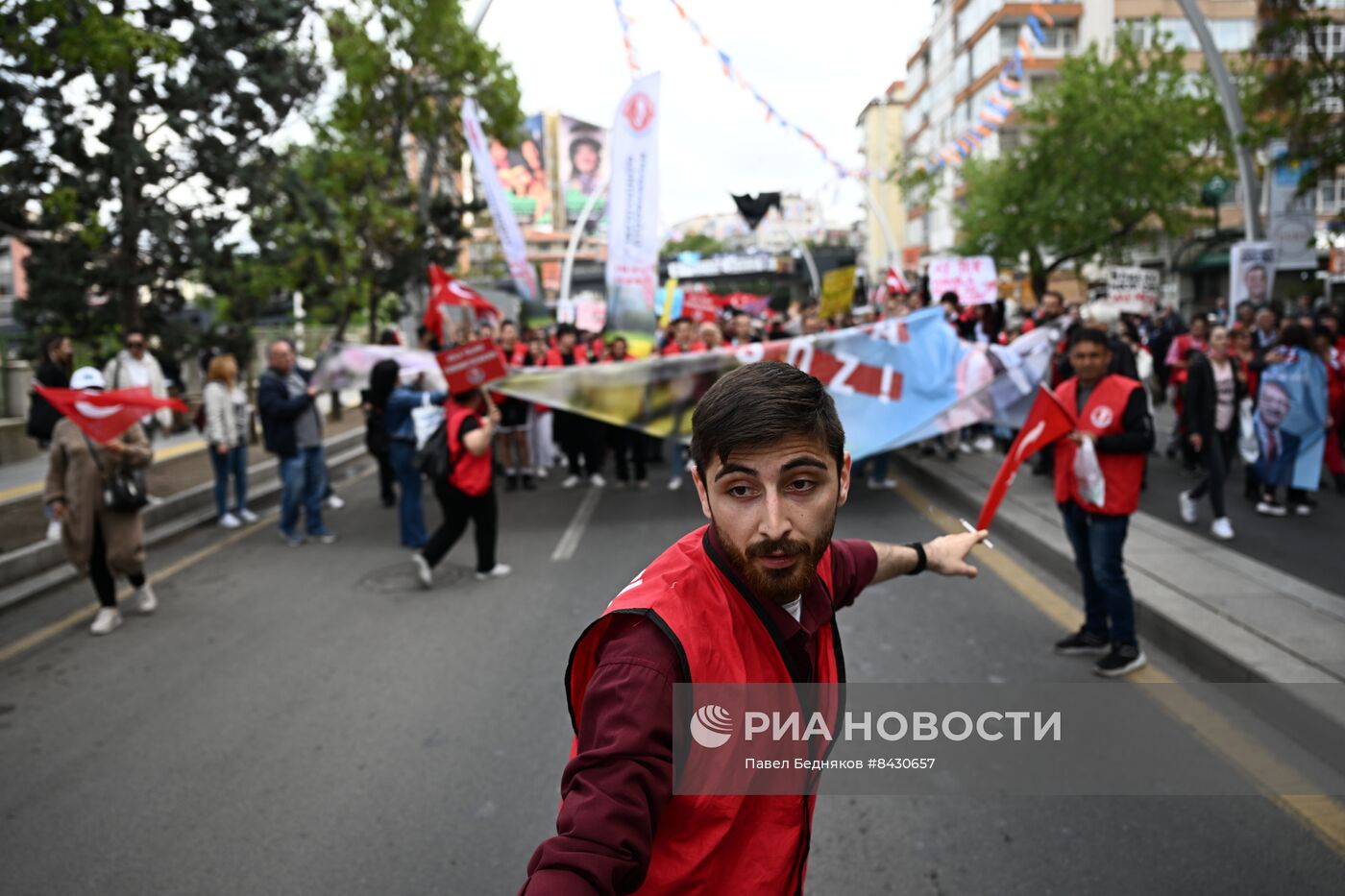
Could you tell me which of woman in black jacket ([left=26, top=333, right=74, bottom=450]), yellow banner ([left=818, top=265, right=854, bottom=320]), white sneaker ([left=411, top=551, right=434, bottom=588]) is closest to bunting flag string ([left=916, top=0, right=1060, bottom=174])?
yellow banner ([left=818, top=265, right=854, bottom=320])

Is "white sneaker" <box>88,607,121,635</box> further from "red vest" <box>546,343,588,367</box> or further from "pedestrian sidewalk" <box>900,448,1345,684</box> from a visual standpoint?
"pedestrian sidewalk" <box>900,448,1345,684</box>

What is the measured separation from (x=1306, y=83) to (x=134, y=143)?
1273 cm

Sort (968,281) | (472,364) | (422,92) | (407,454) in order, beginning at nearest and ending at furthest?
1. (472,364)
2. (407,454)
3. (968,281)
4. (422,92)

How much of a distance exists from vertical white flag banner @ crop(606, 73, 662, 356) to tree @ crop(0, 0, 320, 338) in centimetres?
425

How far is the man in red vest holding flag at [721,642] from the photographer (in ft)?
4.66

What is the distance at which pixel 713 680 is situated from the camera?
4.99 ft

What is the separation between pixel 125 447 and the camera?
6.32 m

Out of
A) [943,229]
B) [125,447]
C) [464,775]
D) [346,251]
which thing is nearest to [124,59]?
[125,447]

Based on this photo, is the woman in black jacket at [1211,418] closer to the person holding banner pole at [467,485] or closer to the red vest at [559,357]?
the person holding banner pole at [467,485]

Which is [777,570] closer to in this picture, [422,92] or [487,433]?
[487,433]

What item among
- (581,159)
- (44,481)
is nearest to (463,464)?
(44,481)

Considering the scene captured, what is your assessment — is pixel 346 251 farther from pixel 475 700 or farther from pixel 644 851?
pixel 644 851

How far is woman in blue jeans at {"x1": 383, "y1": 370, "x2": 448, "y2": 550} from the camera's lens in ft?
28.5

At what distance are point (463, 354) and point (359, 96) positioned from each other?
1263 cm
